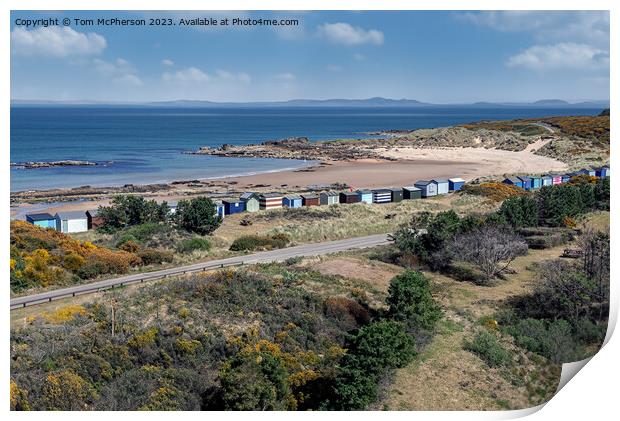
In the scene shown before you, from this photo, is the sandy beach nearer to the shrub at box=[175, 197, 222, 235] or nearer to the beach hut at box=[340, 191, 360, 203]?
the beach hut at box=[340, 191, 360, 203]

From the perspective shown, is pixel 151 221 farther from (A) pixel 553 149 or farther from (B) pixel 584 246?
(A) pixel 553 149

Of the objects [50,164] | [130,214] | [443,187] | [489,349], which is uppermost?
[50,164]

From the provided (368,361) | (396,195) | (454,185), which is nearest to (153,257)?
(368,361)

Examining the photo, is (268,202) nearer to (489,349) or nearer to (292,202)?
(292,202)

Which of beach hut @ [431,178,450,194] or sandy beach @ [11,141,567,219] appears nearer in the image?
beach hut @ [431,178,450,194]

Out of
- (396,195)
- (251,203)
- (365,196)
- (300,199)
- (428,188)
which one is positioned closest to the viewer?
(251,203)

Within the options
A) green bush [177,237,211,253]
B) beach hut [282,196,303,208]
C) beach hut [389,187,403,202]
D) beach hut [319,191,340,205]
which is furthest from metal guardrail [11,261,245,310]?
beach hut [389,187,403,202]
